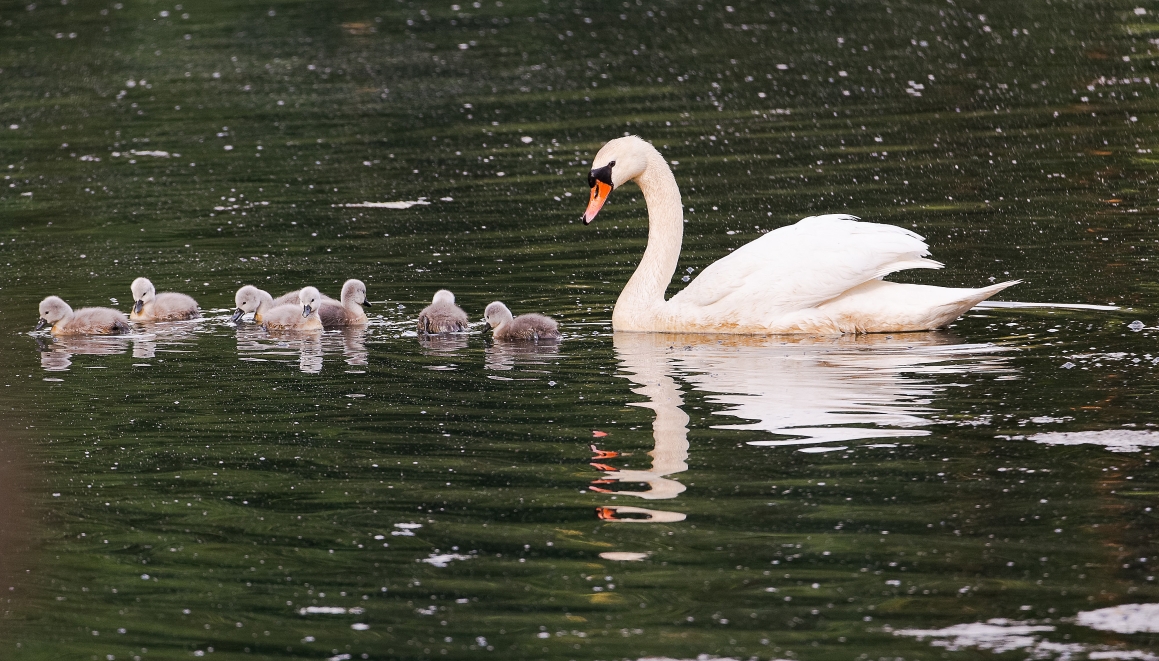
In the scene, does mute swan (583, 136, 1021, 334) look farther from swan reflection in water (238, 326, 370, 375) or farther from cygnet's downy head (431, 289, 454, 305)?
swan reflection in water (238, 326, 370, 375)

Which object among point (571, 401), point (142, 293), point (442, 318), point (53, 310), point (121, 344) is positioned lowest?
point (571, 401)

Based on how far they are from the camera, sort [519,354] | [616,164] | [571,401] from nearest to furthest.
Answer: [571,401] → [519,354] → [616,164]

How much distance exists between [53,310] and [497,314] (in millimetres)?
3265

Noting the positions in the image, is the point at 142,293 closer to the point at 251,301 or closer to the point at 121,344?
the point at 121,344

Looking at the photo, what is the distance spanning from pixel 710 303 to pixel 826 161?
6.83 meters

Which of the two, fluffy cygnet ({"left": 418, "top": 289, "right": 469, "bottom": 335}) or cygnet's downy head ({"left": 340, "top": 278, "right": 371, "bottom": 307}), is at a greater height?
cygnet's downy head ({"left": 340, "top": 278, "right": 371, "bottom": 307})

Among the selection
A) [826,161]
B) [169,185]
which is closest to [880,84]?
[826,161]

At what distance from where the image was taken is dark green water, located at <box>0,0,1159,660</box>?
645 cm

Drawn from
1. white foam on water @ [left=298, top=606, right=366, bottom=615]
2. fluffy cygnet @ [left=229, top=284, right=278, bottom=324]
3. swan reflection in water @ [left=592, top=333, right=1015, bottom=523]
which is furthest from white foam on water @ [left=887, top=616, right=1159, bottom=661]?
fluffy cygnet @ [left=229, top=284, right=278, bottom=324]

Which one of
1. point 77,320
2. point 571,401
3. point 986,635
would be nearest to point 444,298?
point 571,401

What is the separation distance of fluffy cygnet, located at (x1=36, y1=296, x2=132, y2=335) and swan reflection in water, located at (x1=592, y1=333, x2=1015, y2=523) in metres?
3.75

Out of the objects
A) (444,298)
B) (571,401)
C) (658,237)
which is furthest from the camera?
(658,237)

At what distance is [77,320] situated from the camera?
12273mm

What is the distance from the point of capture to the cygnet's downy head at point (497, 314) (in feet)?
38.2
